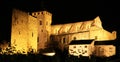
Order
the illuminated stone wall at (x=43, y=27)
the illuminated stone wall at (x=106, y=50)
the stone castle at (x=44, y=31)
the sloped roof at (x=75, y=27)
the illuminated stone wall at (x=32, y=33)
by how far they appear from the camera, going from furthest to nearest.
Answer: the illuminated stone wall at (x=43, y=27) < the sloped roof at (x=75, y=27) < the illuminated stone wall at (x=32, y=33) < the illuminated stone wall at (x=106, y=50) < the stone castle at (x=44, y=31)

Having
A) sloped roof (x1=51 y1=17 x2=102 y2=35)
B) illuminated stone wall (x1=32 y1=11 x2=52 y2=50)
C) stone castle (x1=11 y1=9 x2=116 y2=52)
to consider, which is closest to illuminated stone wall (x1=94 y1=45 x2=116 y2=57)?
stone castle (x1=11 y1=9 x2=116 y2=52)

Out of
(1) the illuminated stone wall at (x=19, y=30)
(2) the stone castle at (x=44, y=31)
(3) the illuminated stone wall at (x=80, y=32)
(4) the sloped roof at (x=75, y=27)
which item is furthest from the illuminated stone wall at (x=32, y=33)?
(4) the sloped roof at (x=75, y=27)

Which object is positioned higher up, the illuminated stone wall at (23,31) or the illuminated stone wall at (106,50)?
the illuminated stone wall at (23,31)

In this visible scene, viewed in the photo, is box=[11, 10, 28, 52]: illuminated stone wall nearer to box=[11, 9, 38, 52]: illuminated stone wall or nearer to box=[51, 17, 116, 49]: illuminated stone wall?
box=[11, 9, 38, 52]: illuminated stone wall

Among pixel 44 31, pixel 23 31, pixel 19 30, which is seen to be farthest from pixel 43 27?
pixel 19 30

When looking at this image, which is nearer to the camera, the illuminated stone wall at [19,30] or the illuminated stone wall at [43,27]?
the illuminated stone wall at [19,30]

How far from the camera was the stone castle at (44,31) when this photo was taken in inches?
1630

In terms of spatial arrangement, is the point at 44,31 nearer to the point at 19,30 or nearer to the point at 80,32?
the point at 80,32

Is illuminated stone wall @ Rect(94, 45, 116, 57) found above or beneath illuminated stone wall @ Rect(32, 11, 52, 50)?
beneath

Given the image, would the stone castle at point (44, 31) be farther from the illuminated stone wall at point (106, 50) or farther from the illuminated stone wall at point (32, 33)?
the illuminated stone wall at point (106, 50)

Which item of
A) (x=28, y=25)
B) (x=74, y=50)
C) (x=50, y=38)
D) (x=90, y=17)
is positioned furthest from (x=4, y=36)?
(x=90, y=17)

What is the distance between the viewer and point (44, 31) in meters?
52.1

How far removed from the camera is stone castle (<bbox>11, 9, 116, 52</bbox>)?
41406 millimetres

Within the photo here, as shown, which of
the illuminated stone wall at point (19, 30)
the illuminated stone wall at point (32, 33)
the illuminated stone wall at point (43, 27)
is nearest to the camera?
the illuminated stone wall at point (19, 30)
